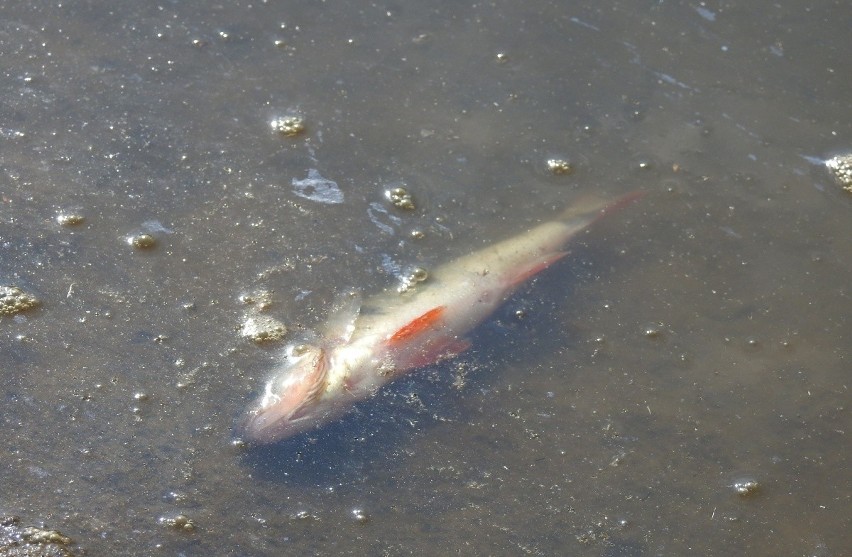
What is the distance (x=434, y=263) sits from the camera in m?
3.36

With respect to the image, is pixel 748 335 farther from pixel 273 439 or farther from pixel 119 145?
pixel 119 145

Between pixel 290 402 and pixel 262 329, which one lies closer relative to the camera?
pixel 290 402

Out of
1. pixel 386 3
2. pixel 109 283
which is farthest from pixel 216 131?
pixel 386 3

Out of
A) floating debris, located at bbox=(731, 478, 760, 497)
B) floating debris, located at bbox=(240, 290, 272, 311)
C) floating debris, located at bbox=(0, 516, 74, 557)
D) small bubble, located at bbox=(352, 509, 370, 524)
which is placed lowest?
floating debris, located at bbox=(731, 478, 760, 497)

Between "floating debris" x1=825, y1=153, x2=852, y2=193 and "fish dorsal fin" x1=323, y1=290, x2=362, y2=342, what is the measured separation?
2105 millimetres

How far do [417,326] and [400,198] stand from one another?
60cm

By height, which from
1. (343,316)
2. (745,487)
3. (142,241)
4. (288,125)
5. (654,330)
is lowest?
(745,487)

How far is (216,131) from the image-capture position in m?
3.62

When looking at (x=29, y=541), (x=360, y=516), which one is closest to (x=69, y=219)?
(x=29, y=541)

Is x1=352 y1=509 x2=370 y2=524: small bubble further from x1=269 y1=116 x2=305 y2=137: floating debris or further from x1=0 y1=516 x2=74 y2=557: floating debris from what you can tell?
x1=269 y1=116 x2=305 y2=137: floating debris

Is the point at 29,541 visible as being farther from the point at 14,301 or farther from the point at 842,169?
the point at 842,169

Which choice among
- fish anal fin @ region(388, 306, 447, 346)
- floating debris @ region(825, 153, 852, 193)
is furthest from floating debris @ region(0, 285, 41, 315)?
floating debris @ region(825, 153, 852, 193)

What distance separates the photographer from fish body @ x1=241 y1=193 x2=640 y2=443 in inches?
117

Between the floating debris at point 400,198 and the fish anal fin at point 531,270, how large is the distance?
1.64 feet
